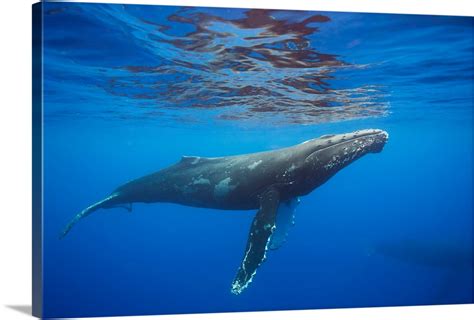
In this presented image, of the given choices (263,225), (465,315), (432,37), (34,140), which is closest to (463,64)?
(432,37)

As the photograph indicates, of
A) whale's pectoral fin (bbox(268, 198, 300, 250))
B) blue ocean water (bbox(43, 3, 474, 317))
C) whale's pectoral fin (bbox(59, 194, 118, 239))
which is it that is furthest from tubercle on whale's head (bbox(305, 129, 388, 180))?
whale's pectoral fin (bbox(59, 194, 118, 239))

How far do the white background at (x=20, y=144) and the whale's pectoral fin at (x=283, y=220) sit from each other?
1.73m

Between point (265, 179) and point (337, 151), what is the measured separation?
5.72ft

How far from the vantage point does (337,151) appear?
10.7m

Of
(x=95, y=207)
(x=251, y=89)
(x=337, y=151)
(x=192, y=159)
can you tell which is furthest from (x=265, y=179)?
(x=95, y=207)

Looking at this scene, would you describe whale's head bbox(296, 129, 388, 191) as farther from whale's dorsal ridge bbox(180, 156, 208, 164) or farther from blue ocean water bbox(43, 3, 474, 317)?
whale's dorsal ridge bbox(180, 156, 208, 164)

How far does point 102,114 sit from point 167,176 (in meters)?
6.51

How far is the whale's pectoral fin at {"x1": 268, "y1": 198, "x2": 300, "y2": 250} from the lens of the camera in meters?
11.7

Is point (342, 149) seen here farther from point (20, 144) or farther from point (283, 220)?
point (20, 144)

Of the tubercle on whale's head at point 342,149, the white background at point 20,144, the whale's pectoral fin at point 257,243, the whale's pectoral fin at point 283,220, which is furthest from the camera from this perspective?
the whale's pectoral fin at point 283,220

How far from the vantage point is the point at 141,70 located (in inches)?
504

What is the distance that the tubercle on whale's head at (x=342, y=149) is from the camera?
34.9 ft

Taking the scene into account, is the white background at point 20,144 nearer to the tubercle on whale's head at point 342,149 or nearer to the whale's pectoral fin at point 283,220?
the whale's pectoral fin at point 283,220

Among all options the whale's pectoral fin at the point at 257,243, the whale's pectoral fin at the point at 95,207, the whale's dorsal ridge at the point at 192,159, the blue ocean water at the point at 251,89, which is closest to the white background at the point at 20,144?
the blue ocean water at the point at 251,89
